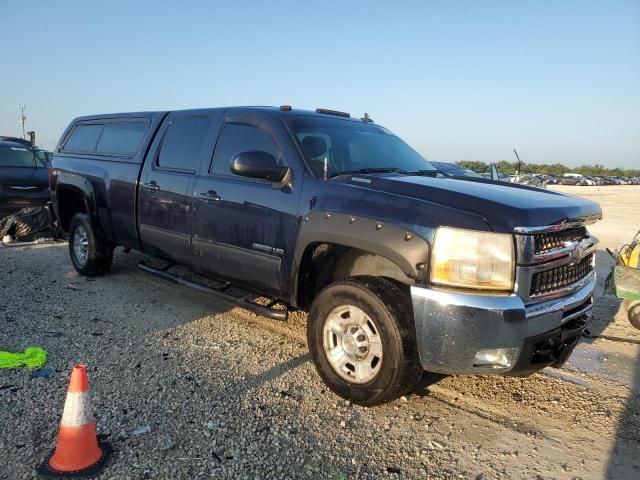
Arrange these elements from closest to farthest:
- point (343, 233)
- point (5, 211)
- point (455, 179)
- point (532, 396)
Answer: point (343, 233), point (532, 396), point (455, 179), point (5, 211)

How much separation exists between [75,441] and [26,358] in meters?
1.61

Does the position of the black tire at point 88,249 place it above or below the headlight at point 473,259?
below

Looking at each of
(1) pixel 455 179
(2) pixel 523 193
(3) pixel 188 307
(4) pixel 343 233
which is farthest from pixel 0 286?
(2) pixel 523 193

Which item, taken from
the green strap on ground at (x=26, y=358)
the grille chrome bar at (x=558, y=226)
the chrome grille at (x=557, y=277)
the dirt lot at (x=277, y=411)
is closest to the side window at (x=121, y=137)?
the dirt lot at (x=277, y=411)

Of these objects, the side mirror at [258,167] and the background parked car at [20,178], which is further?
the background parked car at [20,178]

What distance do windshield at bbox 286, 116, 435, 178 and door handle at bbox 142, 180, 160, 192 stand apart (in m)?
1.65

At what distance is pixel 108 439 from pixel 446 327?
1.98 meters

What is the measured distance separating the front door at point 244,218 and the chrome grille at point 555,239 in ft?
5.30

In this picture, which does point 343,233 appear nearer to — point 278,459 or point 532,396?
point 278,459

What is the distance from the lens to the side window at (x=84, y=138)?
6199 mm

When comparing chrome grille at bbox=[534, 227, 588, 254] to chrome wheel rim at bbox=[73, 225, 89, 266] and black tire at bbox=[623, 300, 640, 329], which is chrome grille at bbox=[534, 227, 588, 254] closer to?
black tire at bbox=[623, 300, 640, 329]

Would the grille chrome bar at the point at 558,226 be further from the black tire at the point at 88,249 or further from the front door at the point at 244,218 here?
the black tire at the point at 88,249

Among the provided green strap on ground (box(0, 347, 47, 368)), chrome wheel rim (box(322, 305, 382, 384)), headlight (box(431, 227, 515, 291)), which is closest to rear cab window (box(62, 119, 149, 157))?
green strap on ground (box(0, 347, 47, 368))

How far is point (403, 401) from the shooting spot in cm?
338
